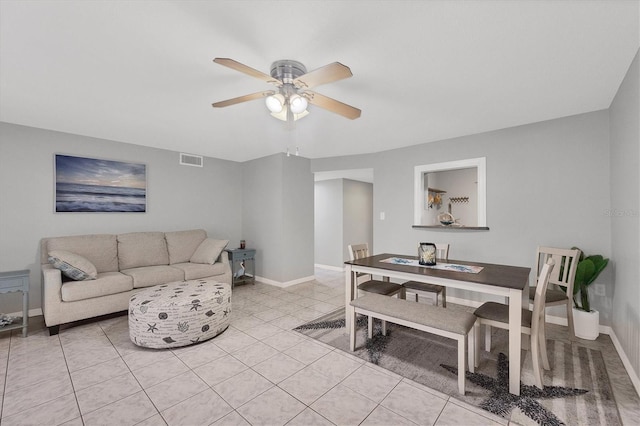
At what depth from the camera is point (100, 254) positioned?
3.54m

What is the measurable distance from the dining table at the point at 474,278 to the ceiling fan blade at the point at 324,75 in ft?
5.49

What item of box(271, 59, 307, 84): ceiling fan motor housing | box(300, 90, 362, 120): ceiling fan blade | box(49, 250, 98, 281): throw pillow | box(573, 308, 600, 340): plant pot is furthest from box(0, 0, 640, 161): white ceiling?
box(573, 308, 600, 340): plant pot

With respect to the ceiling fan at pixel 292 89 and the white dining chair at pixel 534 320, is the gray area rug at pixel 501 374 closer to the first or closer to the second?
the white dining chair at pixel 534 320

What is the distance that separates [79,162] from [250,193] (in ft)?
8.28

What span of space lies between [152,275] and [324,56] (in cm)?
331

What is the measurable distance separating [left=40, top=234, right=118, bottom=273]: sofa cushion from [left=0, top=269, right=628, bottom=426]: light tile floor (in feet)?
2.87

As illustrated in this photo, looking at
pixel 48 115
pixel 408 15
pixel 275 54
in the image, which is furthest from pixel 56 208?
pixel 408 15

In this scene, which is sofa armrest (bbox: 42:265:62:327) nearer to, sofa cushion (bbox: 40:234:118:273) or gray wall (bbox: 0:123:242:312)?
sofa cushion (bbox: 40:234:118:273)

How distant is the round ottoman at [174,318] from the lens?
2.48m

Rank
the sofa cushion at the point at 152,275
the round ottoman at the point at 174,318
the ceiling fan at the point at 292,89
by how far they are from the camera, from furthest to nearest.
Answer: the sofa cushion at the point at 152,275
the round ottoman at the point at 174,318
the ceiling fan at the point at 292,89

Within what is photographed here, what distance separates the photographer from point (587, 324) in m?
2.68

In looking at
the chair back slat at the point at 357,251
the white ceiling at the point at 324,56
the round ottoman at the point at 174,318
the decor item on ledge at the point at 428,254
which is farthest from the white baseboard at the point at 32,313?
the decor item on ledge at the point at 428,254

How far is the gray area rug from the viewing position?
1.70m

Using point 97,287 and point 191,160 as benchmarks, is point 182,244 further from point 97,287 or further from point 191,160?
point 191,160
